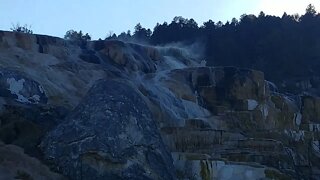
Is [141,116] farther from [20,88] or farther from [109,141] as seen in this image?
[20,88]

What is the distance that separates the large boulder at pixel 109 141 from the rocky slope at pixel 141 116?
4 cm

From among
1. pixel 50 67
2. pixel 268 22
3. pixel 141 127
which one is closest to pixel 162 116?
pixel 50 67

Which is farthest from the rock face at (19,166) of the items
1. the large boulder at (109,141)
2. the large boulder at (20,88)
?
the large boulder at (20,88)

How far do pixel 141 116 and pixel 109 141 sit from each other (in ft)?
6.22

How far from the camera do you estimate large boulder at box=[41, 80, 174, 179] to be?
21641 millimetres

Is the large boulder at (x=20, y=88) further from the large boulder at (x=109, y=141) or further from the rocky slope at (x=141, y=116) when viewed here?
the large boulder at (x=109, y=141)

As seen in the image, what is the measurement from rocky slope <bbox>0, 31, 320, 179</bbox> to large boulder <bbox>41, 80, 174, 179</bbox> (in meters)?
0.04

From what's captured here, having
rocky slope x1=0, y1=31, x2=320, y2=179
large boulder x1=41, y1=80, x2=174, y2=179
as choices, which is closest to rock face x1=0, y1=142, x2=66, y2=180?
rocky slope x1=0, y1=31, x2=320, y2=179

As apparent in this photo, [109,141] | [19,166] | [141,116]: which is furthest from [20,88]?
[19,166]

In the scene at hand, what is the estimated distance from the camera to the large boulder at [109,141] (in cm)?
2164

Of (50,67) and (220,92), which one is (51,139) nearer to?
(50,67)

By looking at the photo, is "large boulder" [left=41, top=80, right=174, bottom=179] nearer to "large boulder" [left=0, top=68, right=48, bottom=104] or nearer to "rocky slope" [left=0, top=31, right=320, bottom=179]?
"rocky slope" [left=0, top=31, right=320, bottom=179]

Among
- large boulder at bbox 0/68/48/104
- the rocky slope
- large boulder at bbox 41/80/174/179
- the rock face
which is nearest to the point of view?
the rock face

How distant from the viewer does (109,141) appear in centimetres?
2219
